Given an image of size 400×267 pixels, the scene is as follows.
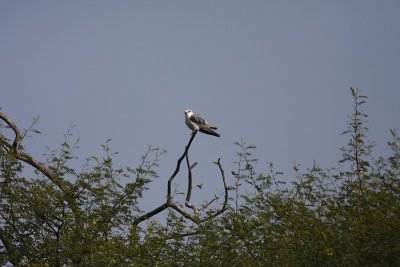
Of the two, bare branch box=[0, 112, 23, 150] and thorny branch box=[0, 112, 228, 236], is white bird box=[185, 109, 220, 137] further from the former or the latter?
bare branch box=[0, 112, 23, 150]

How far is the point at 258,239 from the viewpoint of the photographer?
27.3 ft

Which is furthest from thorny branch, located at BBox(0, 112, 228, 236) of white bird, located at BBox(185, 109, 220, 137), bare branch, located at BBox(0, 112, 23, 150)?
white bird, located at BBox(185, 109, 220, 137)

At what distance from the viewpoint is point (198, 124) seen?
15.9 m

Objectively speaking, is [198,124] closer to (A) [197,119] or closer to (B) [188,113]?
(A) [197,119]

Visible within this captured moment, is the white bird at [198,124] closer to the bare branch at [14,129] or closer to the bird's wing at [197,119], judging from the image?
the bird's wing at [197,119]

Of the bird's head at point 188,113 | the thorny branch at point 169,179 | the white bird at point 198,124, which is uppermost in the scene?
the bird's head at point 188,113

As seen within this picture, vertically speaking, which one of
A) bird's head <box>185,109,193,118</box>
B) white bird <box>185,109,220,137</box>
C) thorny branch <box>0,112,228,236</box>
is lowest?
thorny branch <box>0,112,228,236</box>

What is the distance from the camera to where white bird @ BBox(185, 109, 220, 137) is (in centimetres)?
1562

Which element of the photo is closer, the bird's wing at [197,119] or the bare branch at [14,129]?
the bare branch at [14,129]

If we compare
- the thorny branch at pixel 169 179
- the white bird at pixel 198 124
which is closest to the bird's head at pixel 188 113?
the white bird at pixel 198 124

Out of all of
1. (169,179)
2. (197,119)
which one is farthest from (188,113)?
(169,179)

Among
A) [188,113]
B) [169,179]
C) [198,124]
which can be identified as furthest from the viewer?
[188,113]

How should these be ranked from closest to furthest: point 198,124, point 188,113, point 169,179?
1. point 169,179
2. point 198,124
3. point 188,113

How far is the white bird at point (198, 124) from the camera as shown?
15625mm
